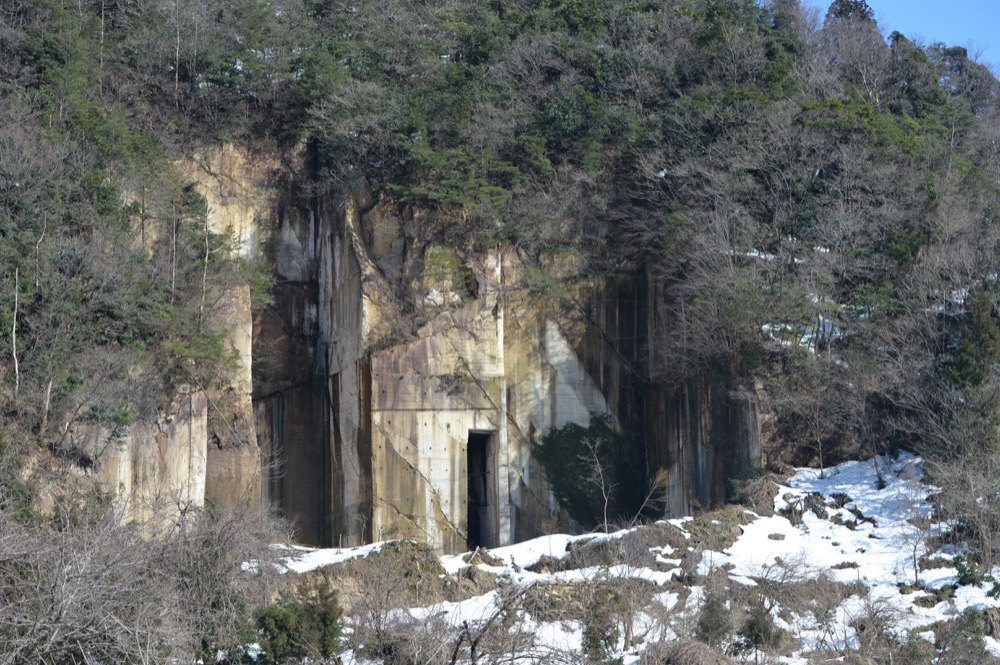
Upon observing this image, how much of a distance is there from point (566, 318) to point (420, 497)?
572 centimetres

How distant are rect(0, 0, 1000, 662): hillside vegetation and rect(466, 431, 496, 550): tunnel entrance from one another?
424 centimetres

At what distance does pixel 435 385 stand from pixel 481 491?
2980 mm

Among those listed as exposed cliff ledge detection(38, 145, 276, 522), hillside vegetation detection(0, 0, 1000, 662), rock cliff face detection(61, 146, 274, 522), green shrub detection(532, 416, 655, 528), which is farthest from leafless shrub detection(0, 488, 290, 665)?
green shrub detection(532, 416, 655, 528)

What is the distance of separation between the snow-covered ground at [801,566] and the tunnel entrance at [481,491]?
613 centimetres

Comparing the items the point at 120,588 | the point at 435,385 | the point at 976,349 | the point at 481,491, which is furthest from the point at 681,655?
the point at 481,491

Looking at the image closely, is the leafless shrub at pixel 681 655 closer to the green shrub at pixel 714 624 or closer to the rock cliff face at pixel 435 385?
the green shrub at pixel 714 624

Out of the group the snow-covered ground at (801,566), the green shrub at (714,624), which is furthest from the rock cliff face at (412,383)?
the green shrub at (714,624)

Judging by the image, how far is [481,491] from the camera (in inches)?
1339

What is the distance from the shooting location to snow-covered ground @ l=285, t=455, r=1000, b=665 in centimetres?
2311

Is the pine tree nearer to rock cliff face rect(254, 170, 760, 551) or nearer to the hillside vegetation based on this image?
the hillside vegetation

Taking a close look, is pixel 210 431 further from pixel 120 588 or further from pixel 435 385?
pixel 120 588

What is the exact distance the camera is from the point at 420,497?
1261 inches

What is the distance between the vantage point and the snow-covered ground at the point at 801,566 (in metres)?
23.1

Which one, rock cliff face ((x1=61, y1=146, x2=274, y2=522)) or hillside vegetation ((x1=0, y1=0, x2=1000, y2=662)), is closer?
rock cliff face ((x1=61, y1=146, x2=274, y2=522))
